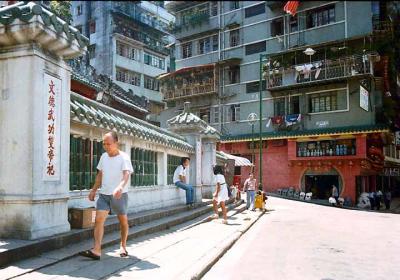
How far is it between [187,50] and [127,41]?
662 centimetres

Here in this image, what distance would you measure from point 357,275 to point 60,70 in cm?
591

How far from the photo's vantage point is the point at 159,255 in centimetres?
678

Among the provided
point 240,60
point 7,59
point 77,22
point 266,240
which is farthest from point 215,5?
point 7,59

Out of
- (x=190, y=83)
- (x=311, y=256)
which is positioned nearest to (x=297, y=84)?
(x=190, y=83)

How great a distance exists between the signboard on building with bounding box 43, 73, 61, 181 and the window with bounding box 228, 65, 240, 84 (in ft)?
97.3

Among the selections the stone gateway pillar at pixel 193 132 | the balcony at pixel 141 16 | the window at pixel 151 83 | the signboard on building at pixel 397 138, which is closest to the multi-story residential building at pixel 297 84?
the signboard on building at pixel 397 138

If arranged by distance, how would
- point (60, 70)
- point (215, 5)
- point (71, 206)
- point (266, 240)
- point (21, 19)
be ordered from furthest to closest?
point (215, 5)
point (266, 240)
point (71, 206)
point (60, 70)
point (21, 19)

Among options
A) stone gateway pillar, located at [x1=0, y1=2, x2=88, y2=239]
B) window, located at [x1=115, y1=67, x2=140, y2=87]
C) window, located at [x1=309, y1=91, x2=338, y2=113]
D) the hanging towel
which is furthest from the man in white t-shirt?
window, located at [x1=115, y1=67, x2=140, y2=87]

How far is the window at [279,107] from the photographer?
32.4 metres

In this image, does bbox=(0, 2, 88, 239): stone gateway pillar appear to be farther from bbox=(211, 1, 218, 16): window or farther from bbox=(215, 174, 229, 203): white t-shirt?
bbox=(211, 1, 218, 16): window

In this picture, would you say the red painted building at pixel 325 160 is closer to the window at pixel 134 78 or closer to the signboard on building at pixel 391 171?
the signboard on building at pixel 391 171

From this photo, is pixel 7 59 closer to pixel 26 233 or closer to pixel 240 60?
pixel 26 233

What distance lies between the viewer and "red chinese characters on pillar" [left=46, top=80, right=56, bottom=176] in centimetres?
654

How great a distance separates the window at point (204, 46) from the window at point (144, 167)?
26.8 m
